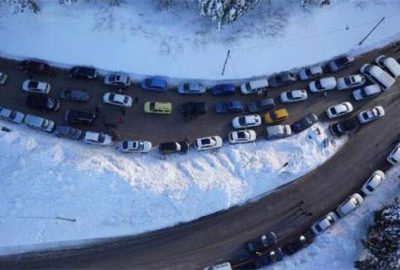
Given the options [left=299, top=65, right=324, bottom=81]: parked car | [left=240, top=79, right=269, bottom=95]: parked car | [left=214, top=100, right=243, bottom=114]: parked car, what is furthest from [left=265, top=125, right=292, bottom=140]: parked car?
[left=299, top=65, right=324, bottom=81]: parked car

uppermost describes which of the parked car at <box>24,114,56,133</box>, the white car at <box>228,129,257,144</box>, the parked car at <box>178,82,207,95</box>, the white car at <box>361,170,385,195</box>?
the parked car at <box>178,82,207,95</box>

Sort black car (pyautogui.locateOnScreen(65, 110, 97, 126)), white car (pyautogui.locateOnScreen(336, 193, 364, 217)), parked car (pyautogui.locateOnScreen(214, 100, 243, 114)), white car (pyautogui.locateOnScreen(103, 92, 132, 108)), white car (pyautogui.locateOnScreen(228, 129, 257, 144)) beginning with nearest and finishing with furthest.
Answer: white car (pyautogui.locateOnScreen(336, 193, 364, 217)) < black car (pyautogui.locateOnScreen(65, 110, 97, 126)) < white car (pyautogui.locateOnScreen(228, 129, 257, 144)) < white car (pyautogui.locateOnScreen(103, 92, 132, 108)) < parked car (pyautogui.locateOnScreen(214, 100, 243, 114))

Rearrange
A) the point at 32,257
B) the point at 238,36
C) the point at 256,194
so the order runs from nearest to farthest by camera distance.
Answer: the point at 32,257, the point at 256,194, the point at 238,36

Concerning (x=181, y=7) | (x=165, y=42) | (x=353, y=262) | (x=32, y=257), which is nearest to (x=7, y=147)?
(x=32, y=257)

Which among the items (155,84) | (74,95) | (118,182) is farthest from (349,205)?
(74,95)

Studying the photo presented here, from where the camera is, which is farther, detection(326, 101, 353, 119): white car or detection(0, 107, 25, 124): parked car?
detection(326, 101, 353, 119): white car

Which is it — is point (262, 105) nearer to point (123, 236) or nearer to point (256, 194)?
point (256, 194)

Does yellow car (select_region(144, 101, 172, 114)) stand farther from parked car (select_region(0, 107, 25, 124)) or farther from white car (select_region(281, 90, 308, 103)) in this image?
parked car (select_region(0, 107, 25, 124))
